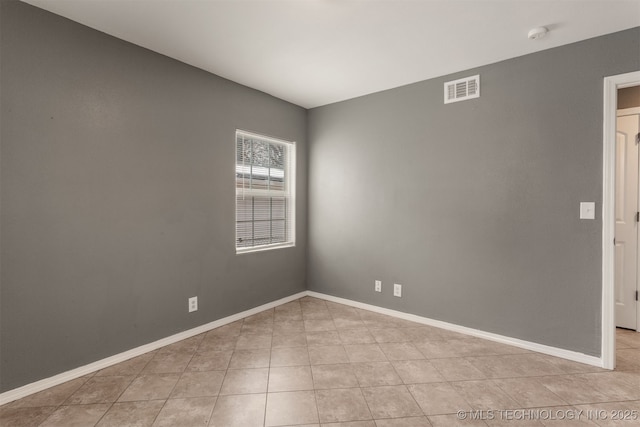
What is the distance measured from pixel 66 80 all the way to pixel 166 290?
69.3 inches

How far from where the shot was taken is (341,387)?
2.04 metres

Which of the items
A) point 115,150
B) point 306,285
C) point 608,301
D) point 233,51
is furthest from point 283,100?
point 608,301

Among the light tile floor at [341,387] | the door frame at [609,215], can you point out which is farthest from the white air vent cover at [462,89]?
the light tile floor at [341,387]

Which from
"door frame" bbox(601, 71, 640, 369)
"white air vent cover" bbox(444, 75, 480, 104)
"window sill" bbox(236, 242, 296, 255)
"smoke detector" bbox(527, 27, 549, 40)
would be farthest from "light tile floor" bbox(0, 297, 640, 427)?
"smoke detector" bbox(527, 27, 549, 40)

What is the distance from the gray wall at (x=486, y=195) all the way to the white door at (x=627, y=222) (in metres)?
1.15

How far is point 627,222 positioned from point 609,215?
1198 mm

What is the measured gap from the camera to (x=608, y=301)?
2.27m

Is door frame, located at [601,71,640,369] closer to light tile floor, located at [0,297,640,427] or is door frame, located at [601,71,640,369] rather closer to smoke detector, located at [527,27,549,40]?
light tile floor, located at [0,297,640,427]

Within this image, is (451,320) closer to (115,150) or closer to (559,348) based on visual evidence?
(559,348)

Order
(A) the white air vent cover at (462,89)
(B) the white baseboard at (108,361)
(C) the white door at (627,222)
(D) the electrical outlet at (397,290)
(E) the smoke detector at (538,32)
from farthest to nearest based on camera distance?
1. (D) the electrical outlet at (397,290)
2. (C) the white door at (627,222)
3. (A) the white air vent cover at (462,89)
4. (E) the smoke detector at (538,32)
5. (B) the white baseboard at (108,361)

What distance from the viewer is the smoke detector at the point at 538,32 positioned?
220 centimetres

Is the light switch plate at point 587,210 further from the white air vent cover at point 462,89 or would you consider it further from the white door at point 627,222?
the white air vent cover at point 462,89

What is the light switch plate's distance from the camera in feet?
7.66

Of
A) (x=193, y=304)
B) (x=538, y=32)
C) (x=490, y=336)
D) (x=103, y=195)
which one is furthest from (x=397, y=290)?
(x=103, y=195)
